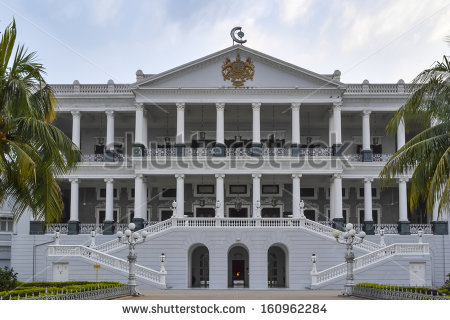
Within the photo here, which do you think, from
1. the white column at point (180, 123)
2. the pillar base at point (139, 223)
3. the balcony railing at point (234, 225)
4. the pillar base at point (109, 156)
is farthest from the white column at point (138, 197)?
the white column at point (180, 123)

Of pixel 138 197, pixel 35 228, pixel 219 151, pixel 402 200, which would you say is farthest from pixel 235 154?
pixel 35 228

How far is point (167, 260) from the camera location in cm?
3597

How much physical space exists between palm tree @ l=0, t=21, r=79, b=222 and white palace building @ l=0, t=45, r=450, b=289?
47.1 feet

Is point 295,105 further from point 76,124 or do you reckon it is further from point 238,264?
point 76,124

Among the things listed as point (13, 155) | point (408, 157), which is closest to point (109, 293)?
point (13, 155)

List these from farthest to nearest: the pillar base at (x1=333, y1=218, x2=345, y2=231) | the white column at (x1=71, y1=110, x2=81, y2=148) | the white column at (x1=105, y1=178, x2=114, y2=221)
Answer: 1. the white column at (x1=71, y1=110, x2=81, y2=148)
2. the white column at (x1=105, y1=178, x2=114, y2=221)
3. the pillar base at (x1=333, y1=218, x2=345, y2=231)

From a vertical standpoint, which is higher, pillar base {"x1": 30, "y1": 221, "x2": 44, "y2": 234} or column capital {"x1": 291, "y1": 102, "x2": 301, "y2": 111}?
column capital {"x1": 291, "y1": 102, "x2": 301, "y2": 111}

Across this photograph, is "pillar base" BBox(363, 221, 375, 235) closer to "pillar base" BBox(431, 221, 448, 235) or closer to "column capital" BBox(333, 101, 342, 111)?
"pillar base" BBox(431, 221, 448, 235)

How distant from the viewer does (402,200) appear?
40.9 metres

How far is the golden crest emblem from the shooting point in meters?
40.8

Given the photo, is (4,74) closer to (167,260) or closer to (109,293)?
(109,293)

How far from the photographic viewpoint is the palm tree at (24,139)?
18.2m

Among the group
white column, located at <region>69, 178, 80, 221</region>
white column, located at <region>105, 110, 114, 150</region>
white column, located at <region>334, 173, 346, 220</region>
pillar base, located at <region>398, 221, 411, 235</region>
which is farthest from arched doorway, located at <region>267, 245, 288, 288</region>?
white column, located at <region>69, 178, 80, 221</region>

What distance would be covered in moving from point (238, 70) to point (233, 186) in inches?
331
